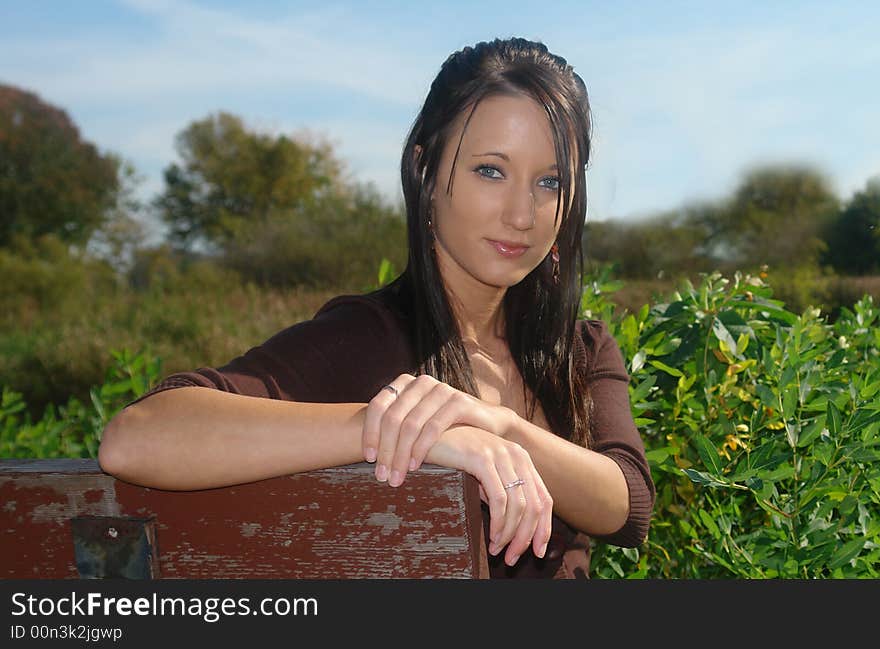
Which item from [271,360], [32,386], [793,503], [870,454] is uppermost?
[271,360]

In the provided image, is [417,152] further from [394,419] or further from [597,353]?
[394,419]

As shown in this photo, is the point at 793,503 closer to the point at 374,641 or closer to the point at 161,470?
the point at 374,641

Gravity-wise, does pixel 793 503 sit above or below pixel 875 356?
below

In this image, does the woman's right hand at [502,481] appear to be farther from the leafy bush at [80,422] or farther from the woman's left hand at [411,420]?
the leafy bush at [80,422]

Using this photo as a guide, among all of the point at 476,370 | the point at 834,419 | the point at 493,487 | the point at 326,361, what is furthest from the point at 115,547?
the point at 834,419

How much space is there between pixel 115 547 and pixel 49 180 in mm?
31134

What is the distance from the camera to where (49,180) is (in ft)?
97.7

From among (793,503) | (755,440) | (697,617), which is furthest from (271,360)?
(755,440)

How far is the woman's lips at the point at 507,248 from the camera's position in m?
2.16

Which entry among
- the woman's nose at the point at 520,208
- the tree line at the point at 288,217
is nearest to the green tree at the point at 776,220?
the tree line at the point at 288,217

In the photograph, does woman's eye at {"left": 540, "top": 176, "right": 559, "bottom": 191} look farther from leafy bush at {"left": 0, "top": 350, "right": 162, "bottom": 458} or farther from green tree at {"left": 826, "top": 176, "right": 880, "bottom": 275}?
green tree at {"left": 826, "top": 176, "right": 880, "bottom": 275}

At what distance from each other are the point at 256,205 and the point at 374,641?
3183 centimetres

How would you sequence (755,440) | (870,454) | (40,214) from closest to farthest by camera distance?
(870,454)
(755,440)
(40,214)

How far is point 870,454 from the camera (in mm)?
2154
